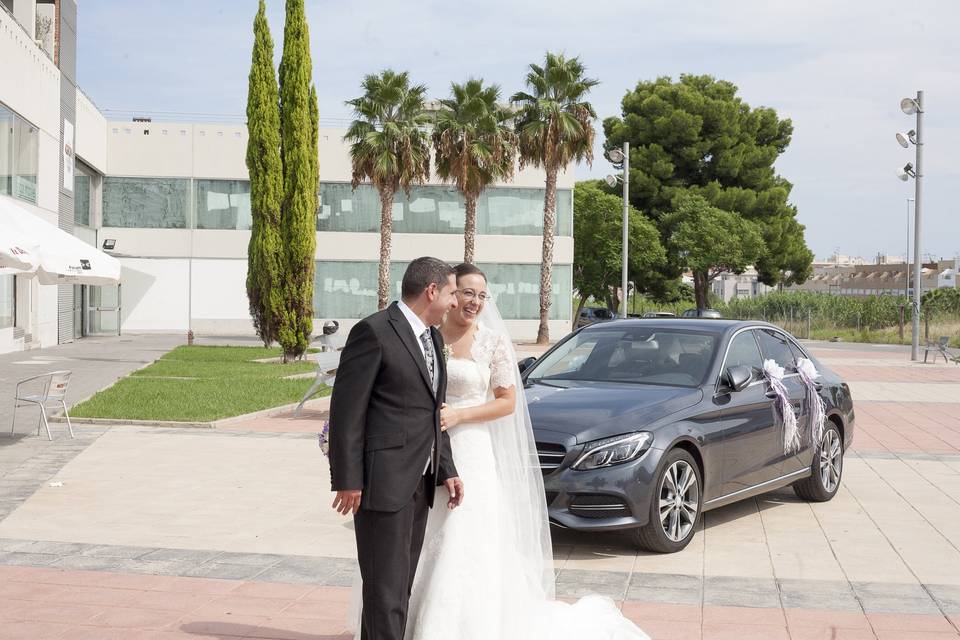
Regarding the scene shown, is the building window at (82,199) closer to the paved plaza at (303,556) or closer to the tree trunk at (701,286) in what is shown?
the paved plaza at (303,556)

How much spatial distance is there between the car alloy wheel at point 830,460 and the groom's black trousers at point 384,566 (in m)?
5.97

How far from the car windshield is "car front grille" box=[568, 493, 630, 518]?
56.8 inches

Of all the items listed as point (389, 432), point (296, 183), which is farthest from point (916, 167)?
point (389, 432)

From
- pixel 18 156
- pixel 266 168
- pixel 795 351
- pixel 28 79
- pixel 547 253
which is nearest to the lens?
pixel 795 351

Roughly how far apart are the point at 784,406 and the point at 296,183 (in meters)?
20.3

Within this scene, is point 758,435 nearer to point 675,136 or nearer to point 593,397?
point 593,397

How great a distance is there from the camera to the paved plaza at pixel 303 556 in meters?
5.80

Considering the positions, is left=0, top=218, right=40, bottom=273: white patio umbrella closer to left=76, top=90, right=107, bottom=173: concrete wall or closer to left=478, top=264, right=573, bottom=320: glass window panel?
left=76, top=90, right=107, bottom=173: concrete wall

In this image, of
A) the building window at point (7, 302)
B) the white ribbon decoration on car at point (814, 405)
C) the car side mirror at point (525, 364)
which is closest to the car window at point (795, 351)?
the white ribbon decoration on car at point (814, 405)

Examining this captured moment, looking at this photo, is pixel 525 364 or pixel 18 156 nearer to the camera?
pixel 525 364

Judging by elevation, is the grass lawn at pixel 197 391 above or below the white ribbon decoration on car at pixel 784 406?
below

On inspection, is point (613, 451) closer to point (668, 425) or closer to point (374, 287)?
point (668, 425)

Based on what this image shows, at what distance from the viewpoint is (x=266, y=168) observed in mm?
27547

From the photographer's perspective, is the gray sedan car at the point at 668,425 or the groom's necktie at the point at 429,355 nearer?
the groom's necktie at the point at 429,355
